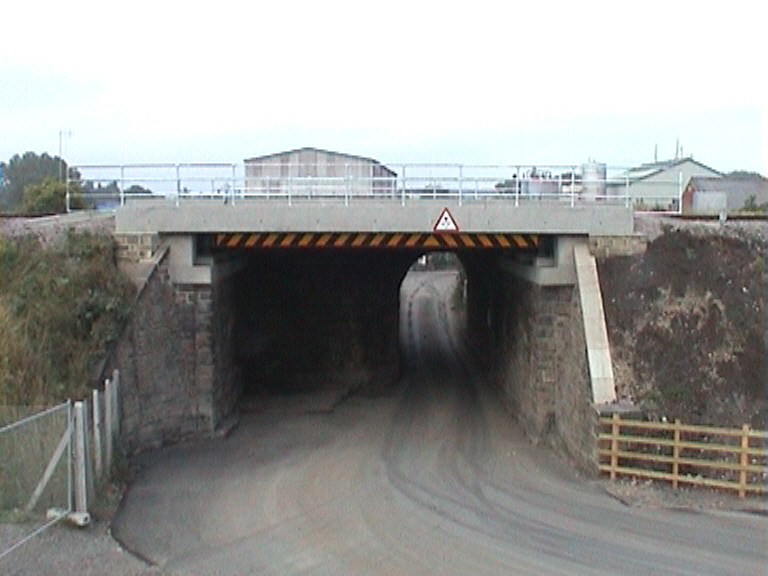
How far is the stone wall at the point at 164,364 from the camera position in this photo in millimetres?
17422

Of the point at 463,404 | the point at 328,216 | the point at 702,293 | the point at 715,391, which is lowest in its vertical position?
the point at 463,404

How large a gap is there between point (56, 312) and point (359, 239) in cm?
703

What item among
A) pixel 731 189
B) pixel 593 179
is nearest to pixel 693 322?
pixel 593 179

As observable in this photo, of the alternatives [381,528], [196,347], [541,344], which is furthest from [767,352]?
[196,347]

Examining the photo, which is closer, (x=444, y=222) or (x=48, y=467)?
(x=48, y=467)

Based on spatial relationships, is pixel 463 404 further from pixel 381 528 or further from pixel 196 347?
pixel 381 528

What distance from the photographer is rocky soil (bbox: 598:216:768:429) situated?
15.7 metres

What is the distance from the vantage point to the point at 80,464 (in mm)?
12109

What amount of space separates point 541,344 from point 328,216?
5.87 meters

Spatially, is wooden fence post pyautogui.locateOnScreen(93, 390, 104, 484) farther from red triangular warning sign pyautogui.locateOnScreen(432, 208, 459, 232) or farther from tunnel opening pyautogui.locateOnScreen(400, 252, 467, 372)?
tunnel opening pyautogui.locateOnScreen(400, 252, 467, 372)

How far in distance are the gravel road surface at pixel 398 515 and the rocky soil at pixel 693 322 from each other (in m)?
2.49

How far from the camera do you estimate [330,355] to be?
1137 inches

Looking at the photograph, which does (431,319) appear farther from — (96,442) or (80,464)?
(80,464)

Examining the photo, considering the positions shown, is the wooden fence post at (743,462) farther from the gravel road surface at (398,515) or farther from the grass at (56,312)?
the grass at (56,312)
